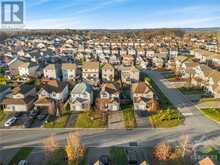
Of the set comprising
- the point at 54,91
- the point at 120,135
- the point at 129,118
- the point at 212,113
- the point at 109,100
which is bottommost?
the point at 120,135

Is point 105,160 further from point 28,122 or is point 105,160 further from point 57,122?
point 28,122

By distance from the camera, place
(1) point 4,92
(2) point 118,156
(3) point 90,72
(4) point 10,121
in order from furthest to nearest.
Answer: (3) point 90,72, (1) point 4,92, (4) point 10,121, (2) point 118,156

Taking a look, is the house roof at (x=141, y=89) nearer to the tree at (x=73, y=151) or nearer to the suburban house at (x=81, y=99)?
the suburban house at (x=81, y=99)

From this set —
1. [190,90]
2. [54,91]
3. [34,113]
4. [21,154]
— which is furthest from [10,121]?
[190,90]

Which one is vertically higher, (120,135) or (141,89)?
(141,89)

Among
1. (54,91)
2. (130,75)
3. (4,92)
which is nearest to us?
(54,91)

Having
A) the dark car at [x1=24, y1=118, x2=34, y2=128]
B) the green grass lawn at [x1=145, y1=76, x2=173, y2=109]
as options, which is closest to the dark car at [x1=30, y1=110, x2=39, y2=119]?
the dark car at [x1=24, y1=118, x2=34, y2=128]

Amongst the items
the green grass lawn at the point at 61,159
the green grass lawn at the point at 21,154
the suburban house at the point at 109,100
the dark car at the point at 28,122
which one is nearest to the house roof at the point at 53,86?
the suburban house at the point at 109,100
